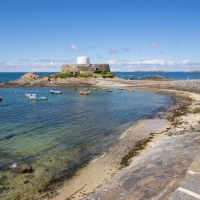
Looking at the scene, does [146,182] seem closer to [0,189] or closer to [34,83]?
[0,189]

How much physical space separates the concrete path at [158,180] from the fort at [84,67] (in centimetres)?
10079

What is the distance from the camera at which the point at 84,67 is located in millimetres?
114438

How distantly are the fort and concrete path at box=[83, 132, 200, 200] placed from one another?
10079cm

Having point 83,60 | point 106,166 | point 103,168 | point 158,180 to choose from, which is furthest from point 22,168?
point 83,60

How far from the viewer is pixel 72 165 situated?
1611cm

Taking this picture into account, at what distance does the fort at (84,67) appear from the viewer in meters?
114

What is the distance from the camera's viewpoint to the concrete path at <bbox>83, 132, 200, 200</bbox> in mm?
8648

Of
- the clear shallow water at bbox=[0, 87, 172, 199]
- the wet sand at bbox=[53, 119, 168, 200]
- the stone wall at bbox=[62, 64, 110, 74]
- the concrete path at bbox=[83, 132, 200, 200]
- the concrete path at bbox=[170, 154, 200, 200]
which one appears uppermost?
the stone wall at bbox=[62, 64, 110, 74]

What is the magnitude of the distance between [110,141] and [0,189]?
11082mm

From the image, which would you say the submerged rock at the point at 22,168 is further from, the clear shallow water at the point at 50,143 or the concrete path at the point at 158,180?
A: the concrete path at the point at 158,180

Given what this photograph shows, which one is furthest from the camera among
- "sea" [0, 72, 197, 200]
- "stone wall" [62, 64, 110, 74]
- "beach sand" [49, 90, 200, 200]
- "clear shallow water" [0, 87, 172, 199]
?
"stone wall" [62, 64, 110, 74]

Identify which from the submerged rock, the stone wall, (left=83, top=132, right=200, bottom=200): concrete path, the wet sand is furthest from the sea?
the stone wall

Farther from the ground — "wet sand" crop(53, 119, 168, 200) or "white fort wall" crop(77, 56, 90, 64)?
"white fort wall" crop(77, 56, 90, 64)

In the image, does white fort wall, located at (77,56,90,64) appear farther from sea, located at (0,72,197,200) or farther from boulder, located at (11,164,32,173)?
boulder, located at (11,164,32,173)
